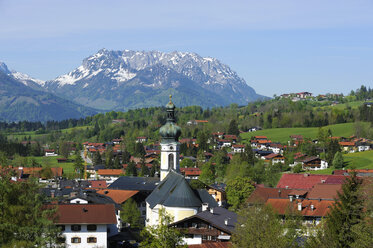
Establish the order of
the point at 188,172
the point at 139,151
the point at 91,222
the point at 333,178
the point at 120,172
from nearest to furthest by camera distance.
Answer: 1. the point at 91,222
2. the point at 333,178
3. the point at 188,172
4. the point at 120,172
5. the point at 139,151

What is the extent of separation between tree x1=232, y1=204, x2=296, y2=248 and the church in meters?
16.2

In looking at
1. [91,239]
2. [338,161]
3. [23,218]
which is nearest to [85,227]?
[91,239]

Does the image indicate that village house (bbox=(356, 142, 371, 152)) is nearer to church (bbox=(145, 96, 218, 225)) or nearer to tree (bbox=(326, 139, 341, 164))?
tree (bbox=(326, 139, 341, 164))

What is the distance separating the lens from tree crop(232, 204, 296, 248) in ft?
114

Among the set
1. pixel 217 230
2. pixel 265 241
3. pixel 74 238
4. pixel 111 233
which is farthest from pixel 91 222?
pixel 265 241

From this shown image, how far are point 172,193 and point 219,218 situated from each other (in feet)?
26.9

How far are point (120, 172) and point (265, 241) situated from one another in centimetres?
11182

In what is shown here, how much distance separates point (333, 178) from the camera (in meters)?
89.5

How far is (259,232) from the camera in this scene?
38062mm

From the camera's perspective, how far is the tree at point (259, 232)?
114ft

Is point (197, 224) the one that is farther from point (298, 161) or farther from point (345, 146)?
point (345, 146)

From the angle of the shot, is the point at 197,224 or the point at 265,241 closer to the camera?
the point at 265,241

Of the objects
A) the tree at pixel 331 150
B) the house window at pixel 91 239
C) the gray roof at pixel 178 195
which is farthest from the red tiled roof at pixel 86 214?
the tree at pixel 331 150

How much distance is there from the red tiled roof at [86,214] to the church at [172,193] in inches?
205
